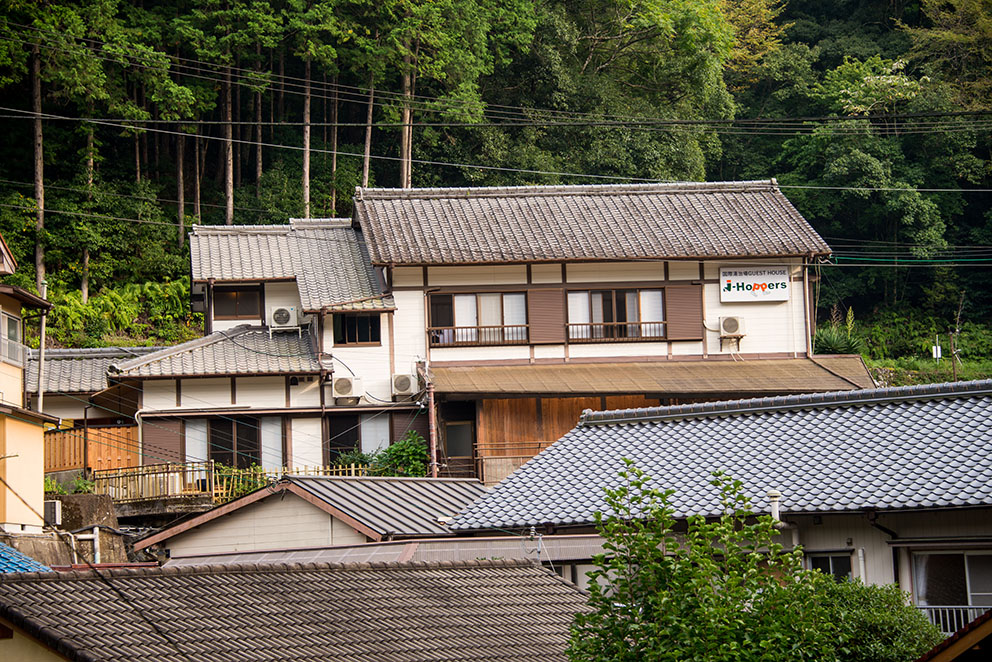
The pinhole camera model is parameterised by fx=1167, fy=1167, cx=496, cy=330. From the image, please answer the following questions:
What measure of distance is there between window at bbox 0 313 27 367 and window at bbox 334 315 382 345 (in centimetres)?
776

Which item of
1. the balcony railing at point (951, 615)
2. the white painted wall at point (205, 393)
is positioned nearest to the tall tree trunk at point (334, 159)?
the white painted wall at point (205, 393)

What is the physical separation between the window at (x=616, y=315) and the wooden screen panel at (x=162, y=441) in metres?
10.1

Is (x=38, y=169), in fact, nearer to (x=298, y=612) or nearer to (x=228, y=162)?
(x=228, y=162)

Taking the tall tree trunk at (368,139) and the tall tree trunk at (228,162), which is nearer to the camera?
the tall tree trunk at (228,162)

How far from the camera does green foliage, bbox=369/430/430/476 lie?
90.0 ft

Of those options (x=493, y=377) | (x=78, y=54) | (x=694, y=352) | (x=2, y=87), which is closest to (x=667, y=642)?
(x=493, y=377)

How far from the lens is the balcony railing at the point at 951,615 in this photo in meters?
15.1

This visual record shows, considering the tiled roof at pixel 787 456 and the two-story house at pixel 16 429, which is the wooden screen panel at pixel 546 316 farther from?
the two-story house at pixel 16 429

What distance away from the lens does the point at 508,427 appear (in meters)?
28.2

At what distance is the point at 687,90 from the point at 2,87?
25875 millimetres

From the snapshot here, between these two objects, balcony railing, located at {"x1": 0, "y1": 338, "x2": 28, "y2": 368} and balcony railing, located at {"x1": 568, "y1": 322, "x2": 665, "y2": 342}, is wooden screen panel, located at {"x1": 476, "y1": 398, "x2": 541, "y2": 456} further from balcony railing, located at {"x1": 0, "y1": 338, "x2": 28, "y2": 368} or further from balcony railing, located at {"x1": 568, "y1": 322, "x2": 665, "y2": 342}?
balcony railing, located at {"x1": 0, "y1": 338, "x2": 28, "y2": 368}

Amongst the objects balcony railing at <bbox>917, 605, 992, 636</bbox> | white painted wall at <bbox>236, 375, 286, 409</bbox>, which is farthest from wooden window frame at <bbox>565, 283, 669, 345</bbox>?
balcony railing at <bbox>917, 605, 992, 636</bbox>

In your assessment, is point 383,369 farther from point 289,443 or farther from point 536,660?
point 536,660

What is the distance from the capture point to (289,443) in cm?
2862
